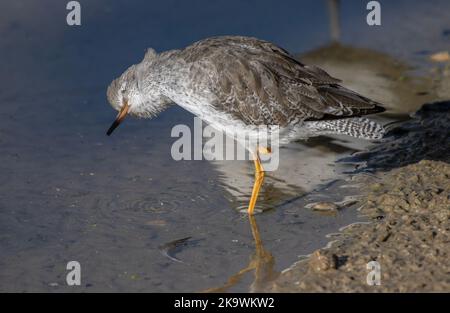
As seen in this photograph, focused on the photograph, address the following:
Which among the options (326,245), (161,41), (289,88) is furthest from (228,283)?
(161,41)

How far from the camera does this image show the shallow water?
7.07m

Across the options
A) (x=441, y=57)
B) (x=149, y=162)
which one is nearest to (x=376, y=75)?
(x=441, y=57)

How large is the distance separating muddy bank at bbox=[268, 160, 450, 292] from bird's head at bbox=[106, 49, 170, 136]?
236 centimetres

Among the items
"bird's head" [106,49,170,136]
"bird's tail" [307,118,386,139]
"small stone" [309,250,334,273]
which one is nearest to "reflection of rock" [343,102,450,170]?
"bird's tail" [307,118,386,139]

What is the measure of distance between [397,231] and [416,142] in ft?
6.79

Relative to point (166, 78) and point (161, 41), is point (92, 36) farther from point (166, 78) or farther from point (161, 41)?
point (166, 78)

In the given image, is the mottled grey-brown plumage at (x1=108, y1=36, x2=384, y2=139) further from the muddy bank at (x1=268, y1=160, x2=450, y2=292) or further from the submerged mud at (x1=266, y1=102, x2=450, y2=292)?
the muddy bank at (x1=268, y1=160, x2=450, y2=292)

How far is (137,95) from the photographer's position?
8.66 m

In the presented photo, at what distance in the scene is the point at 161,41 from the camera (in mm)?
11180

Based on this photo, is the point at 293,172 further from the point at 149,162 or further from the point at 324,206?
the point at 149,162

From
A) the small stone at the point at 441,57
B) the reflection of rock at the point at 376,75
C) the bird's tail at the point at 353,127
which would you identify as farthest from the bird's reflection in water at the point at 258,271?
the small stone at the point at 441,57
